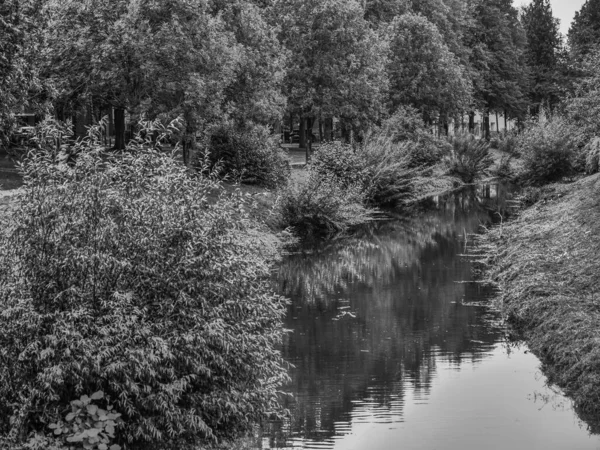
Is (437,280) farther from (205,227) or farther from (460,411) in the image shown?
(205,227)

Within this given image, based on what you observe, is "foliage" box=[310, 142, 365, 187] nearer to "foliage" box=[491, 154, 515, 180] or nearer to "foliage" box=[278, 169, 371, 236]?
"foliage" box=[278, 169, 371, 236]

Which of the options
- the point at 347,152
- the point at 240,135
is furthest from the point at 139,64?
the point at 347,152

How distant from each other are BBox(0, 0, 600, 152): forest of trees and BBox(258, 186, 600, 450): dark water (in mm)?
6829

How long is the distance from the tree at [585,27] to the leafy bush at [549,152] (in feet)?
101

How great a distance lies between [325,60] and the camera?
165ft

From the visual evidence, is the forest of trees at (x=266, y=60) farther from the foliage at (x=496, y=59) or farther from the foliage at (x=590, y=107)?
the foliage at (x=590, y=107)

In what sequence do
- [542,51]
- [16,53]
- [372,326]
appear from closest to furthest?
[372,326]
[16,53]
[542,51]

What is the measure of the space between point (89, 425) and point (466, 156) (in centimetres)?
5014

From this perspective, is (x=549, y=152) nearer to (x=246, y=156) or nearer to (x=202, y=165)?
(x=246, y=156)

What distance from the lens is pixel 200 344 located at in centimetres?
991

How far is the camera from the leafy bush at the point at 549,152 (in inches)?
1756

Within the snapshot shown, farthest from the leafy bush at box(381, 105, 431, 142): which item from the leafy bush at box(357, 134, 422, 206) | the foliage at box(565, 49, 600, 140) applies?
the foliage at box(565, 49, 600, 140)

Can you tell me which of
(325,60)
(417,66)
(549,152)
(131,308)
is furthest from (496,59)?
(131,308)

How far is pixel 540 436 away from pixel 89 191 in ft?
21.2
